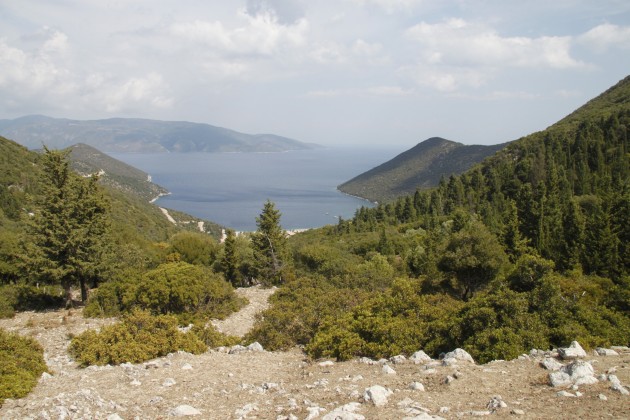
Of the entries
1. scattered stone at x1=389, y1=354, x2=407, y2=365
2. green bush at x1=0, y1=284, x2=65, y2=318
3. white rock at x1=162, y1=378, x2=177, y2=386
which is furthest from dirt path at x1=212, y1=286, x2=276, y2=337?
green bush at x1=0, y1=284, x2=65, y2=318

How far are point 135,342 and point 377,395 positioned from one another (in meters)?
9.18

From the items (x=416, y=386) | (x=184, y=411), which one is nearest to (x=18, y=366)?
(x=184, y=411)

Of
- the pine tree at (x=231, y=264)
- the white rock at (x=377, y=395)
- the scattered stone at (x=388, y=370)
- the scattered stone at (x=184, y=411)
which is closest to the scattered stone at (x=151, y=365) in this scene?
the scattered stone at (x=184, y=411)

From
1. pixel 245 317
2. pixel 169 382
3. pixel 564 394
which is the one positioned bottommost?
pixel 245 317

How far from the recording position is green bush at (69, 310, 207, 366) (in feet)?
45.5

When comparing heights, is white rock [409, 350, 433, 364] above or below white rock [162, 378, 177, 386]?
above

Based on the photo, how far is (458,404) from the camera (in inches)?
327

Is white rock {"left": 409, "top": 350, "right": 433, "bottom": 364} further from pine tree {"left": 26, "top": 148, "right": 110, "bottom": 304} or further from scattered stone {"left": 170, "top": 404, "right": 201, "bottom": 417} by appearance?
pine tree {"left": 26, "top": 148, "right": 110, "bottom": 304}

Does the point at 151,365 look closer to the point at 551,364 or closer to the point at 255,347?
the point at 255,347

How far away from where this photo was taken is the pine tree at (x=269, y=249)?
3642 cm

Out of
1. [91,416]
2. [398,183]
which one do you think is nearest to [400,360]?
[91,416]

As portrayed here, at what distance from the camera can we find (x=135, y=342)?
14.3 meters

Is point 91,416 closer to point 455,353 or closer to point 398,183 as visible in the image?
point 455,353

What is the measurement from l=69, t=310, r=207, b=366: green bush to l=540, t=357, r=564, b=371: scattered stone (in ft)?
34.6
